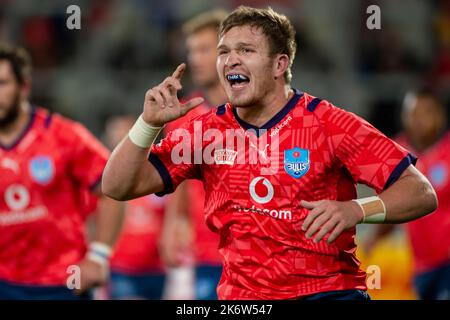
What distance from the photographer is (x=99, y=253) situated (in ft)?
21.4

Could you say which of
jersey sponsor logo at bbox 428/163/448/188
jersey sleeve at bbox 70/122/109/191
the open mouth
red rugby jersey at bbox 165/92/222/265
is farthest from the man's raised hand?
jersey sponsor logo at bbox 428/163/448/188

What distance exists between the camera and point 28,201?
6.43 meters

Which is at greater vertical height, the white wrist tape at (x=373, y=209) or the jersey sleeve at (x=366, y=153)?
the jersey sleeve at (x=366, y=153)

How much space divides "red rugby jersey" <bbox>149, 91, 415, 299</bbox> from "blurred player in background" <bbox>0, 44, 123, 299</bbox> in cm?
195

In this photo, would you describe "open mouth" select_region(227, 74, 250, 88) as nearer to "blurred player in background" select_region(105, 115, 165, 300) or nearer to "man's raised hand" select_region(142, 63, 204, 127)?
"man's raised hand" select_region(142, 63, 204, 127)

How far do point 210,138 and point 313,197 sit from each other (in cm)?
58

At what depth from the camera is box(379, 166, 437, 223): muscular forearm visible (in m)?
4.30

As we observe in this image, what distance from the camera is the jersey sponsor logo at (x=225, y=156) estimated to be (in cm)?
462

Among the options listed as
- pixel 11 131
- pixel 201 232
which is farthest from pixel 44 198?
pixel 201 232

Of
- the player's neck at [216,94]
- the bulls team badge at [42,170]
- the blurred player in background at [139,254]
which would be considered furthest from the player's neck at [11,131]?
the blurred player in background at [139,254]

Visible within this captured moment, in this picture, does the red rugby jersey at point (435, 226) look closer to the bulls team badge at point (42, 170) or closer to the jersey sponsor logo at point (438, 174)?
the jersey sponsor logo at point (438, 174)

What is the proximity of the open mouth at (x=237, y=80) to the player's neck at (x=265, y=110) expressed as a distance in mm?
145

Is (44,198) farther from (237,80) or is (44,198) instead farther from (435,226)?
(435,226)
